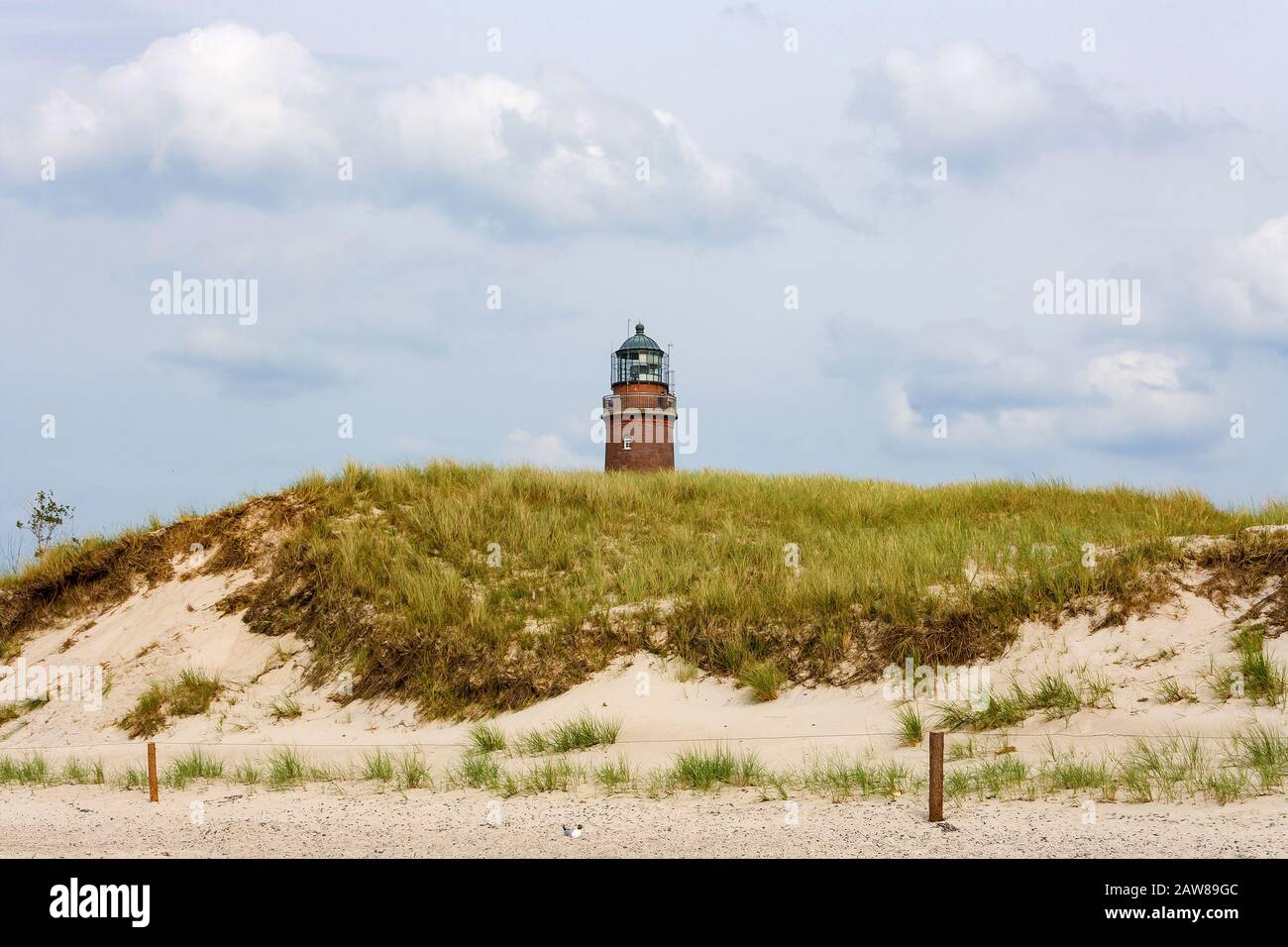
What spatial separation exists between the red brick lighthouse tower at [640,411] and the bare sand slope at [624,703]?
20488 mm

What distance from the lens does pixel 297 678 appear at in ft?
53.1

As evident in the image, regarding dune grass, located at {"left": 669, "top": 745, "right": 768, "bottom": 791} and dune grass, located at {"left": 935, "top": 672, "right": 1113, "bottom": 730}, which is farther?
dune grass, located at {"left": 935, "top": 672, "right": 1113, "bottom": 730}

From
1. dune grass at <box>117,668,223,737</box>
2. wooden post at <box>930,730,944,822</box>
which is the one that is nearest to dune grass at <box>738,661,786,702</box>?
wooden post at <box>930,730,944,822</box>

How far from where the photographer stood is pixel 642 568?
54.7 ft

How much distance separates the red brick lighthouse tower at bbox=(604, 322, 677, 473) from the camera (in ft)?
123

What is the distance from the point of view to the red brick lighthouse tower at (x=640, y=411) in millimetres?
37531

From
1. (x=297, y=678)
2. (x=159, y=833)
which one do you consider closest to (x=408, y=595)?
(x=297, y=678)

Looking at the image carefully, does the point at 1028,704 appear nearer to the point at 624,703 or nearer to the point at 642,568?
the point at 624,703

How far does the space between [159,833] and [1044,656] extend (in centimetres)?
974

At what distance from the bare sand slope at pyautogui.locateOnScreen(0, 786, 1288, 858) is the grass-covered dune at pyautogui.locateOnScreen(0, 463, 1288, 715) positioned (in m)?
4.10

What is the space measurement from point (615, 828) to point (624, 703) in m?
4.86

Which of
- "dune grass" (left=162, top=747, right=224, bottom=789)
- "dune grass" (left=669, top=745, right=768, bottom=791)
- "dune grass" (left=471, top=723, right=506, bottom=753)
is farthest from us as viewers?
"dune grass" (left=471, top=723, right=506, bottom=753)

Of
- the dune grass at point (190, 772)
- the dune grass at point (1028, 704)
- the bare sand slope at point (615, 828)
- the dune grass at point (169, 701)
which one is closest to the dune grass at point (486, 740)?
the bare sand slope at point (615, 828)

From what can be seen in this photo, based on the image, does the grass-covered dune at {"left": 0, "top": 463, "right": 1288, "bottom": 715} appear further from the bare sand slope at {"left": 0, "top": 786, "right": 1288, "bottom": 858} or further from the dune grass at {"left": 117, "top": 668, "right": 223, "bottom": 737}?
the bare sand slope at {"left": 0, "top": 786, "right": 1288, "bottom": 858}
